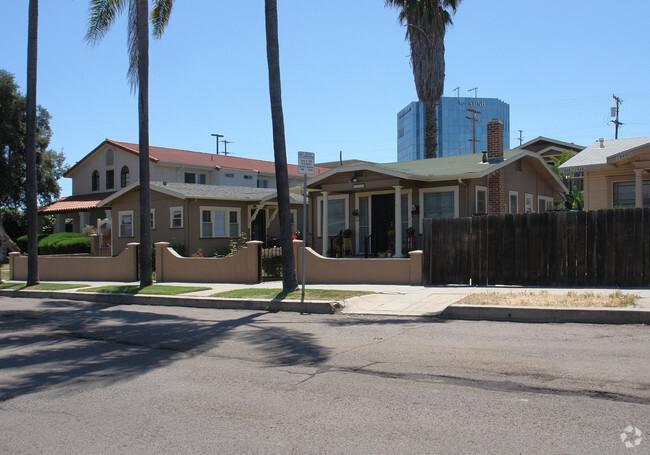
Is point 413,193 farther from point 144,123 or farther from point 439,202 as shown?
point 144,123

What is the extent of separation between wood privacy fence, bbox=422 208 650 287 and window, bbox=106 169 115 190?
29.7 meters

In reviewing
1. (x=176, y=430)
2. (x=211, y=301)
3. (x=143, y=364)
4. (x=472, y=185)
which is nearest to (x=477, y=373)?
(x=176, y=430)

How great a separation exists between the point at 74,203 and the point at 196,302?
91.4 feet

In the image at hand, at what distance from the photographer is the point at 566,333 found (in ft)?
26.9

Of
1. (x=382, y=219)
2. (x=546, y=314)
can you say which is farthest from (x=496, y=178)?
(x=546, y=314)

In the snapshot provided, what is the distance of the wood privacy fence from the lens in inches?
483

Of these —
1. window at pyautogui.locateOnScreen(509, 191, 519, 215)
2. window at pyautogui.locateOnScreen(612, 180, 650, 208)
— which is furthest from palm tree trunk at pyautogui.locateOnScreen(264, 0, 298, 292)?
window at pyautogui.locateOnScreen(612, 180, 650, 208)

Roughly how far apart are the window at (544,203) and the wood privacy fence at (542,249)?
12.0m

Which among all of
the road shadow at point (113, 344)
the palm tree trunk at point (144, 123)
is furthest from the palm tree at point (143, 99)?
the road shadow at point (113, 344)

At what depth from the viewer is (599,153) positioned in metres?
21.9

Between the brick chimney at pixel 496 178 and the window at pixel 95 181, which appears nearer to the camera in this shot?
the brick chimney at pixel 496 178

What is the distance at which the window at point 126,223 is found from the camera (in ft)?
90.7

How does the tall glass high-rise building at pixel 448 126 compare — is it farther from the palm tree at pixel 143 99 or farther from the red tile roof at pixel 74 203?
the palm tree at pixel 143 99

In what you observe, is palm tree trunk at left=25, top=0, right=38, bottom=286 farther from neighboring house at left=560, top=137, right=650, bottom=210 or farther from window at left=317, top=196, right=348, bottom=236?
neighboring house at left=560, top=137, right=650, bottom=210
